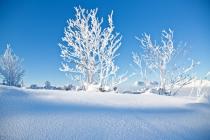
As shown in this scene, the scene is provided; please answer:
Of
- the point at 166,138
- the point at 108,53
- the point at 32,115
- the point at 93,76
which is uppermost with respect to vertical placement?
the point at 108,53

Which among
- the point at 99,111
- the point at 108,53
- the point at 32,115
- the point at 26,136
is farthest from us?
the point at 108,53

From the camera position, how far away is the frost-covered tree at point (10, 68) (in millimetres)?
17672

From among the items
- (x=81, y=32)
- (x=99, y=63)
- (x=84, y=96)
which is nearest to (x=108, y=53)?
(x=99, y=63)

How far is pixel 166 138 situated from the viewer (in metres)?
A: 2.49

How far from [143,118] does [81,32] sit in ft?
27.9

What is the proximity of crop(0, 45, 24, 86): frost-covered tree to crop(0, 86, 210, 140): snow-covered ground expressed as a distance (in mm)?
15371

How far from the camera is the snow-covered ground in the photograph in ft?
7.52

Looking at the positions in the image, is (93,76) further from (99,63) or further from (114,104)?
(114,104)

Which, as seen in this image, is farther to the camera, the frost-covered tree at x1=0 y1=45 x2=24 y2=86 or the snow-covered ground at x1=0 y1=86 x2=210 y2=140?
the frost-covered tree at x1=0 y1=45 x2=24 y2=86

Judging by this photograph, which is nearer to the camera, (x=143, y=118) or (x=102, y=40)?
(x=143, y=118)

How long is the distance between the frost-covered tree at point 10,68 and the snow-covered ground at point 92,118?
15.4 m

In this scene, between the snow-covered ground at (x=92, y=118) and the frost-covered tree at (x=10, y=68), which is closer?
the snow-covered ground at (x=92, y=118)

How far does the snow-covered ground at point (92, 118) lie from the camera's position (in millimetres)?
2291

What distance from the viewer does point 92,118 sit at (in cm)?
258
